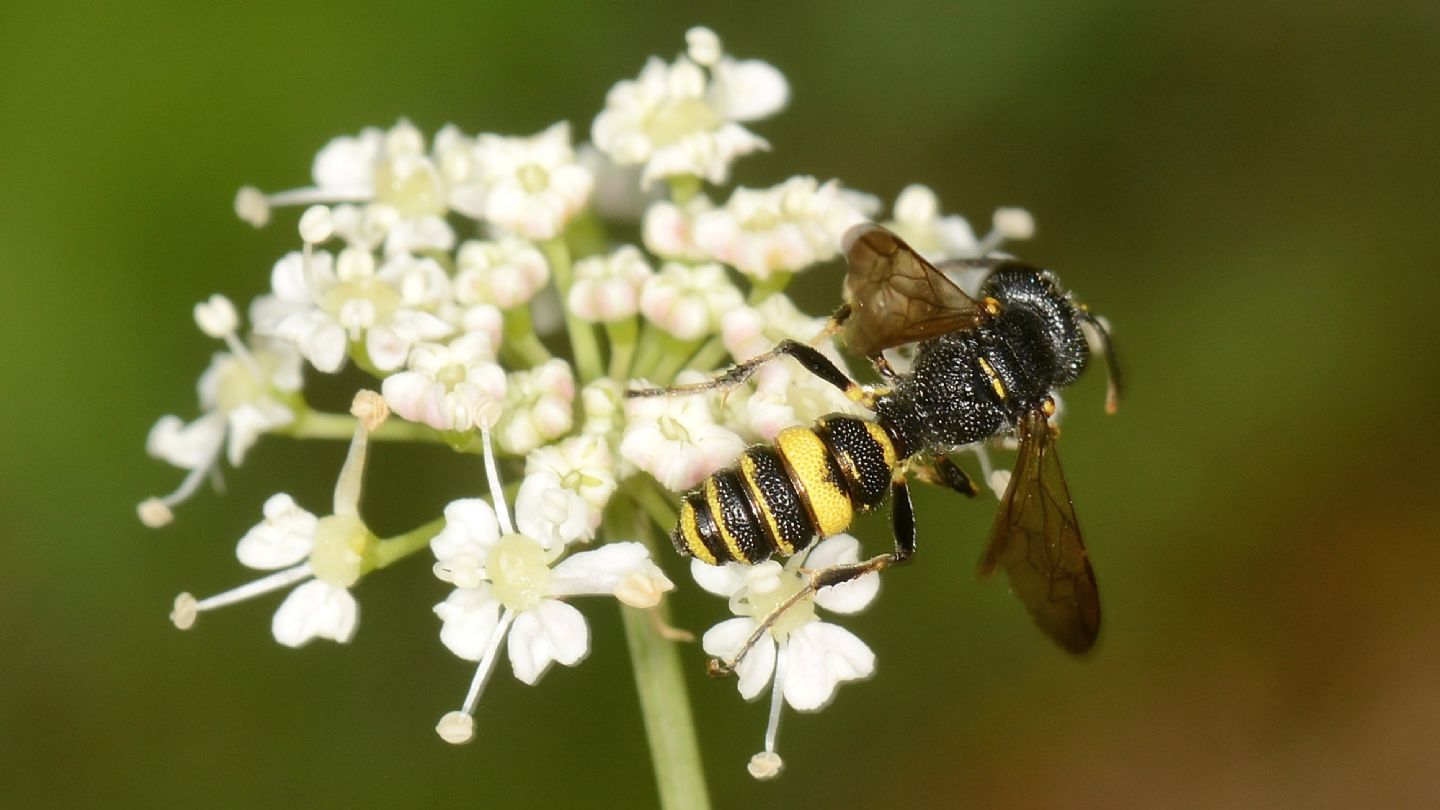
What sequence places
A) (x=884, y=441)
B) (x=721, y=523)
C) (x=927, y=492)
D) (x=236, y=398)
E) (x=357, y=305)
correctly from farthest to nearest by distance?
(x=927, y=492) < (x=236, y=398) < (x=357, y=305) < (x=884, y=441) < (x=721, y=523)

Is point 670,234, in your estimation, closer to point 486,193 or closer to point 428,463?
point 486,193

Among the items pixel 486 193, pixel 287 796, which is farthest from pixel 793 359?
pixel 287 796

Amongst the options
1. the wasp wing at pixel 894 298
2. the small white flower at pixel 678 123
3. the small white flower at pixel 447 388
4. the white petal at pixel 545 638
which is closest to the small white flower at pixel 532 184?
the small white flower at pixel 678 123

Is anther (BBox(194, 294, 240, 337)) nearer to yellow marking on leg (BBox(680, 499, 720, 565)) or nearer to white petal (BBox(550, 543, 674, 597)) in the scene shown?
white petal (BBox(550, 543, 674, 597))

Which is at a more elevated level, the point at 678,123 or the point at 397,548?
the point at 678,123

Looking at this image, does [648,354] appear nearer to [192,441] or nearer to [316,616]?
[316,616]

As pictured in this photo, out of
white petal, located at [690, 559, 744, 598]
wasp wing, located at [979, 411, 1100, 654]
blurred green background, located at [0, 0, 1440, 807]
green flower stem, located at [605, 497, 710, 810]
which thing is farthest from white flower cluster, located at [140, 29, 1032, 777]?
blurred green background, located at [0, 0, 1440, 807]

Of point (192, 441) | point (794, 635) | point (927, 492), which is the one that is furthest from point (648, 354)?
point (927, 492)
